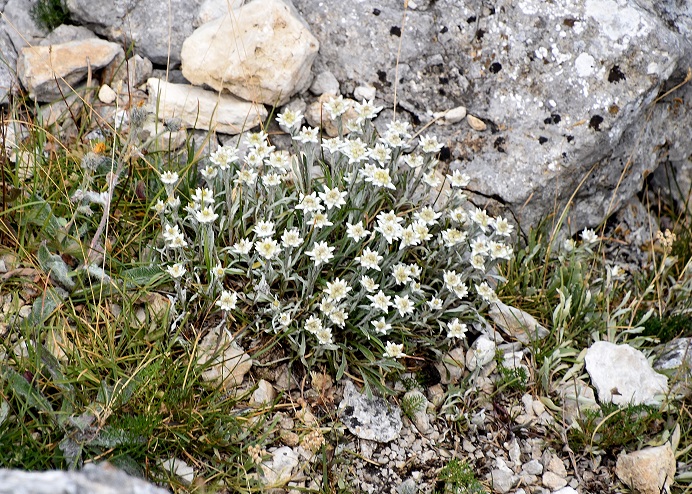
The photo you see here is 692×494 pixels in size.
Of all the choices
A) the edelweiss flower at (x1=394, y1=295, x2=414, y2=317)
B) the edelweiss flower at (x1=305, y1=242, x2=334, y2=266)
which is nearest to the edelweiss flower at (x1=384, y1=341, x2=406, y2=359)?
the edelweiss flower at (x1=394, y1=295, x2=414, y2=317)

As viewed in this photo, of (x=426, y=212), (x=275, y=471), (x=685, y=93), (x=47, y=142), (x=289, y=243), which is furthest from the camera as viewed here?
(x=685, y=93)

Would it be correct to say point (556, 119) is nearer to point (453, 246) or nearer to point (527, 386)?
point (453, 246)


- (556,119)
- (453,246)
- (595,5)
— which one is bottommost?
(453,246)

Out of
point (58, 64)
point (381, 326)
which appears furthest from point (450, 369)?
point (58, 64)

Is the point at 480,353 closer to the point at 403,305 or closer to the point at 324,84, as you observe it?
the point at 403,305

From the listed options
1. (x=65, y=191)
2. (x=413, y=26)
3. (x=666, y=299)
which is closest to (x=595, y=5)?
(x=413, y=26)

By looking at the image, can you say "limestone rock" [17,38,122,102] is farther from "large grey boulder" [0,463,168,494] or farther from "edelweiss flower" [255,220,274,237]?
"large grey boulder" [0,463,168,494]

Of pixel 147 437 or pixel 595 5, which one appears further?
pixel 595 5
